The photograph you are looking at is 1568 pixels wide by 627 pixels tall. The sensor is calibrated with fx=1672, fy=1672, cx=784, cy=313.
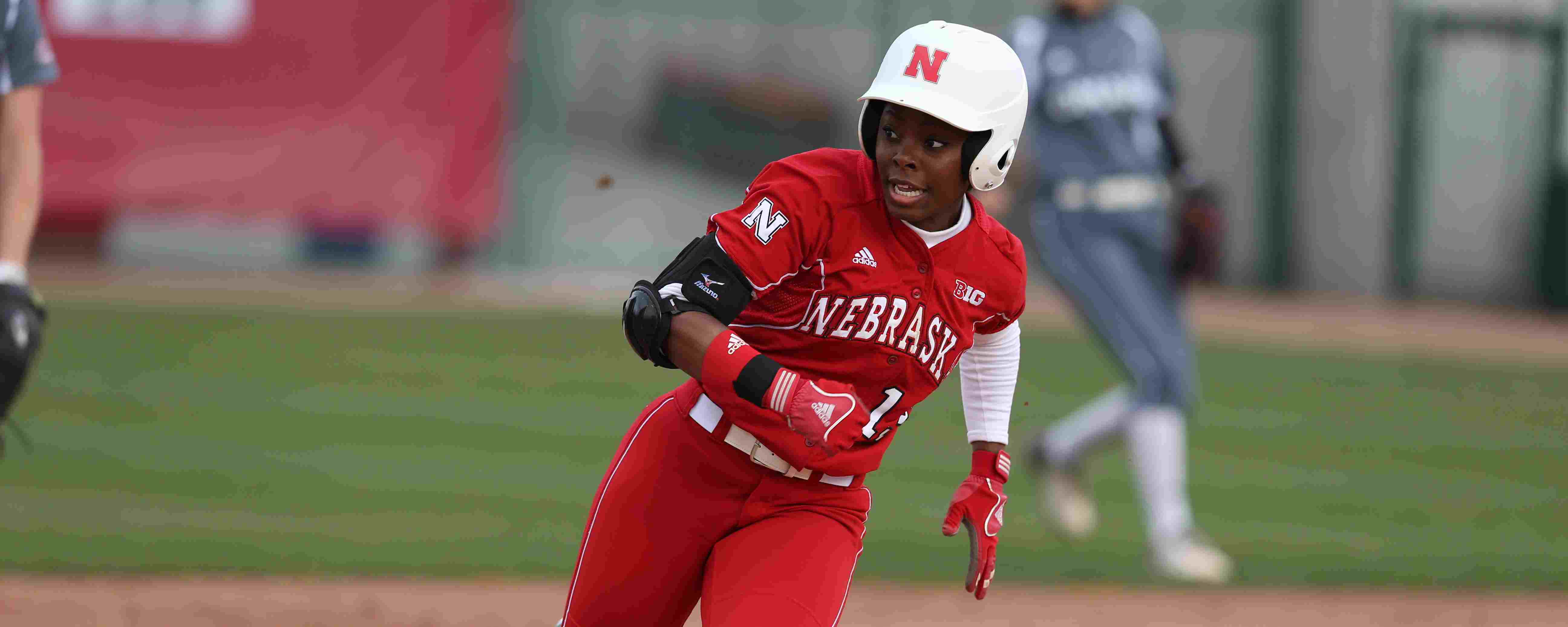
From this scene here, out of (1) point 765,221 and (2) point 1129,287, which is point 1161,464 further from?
(1) point 765,221

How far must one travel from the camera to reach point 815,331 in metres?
3.66

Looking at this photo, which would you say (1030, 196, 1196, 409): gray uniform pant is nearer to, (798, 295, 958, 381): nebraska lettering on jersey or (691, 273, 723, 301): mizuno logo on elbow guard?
(798, 295, 958, 381): nebraska lettering on jersey

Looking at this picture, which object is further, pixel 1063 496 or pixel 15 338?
pixel 1063 496

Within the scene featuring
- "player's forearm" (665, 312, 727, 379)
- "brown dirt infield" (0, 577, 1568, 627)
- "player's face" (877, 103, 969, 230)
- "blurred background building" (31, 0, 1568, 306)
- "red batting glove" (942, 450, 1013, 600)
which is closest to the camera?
"player's forearm" (665, 312, 727, 379)

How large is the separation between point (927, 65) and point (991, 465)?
1.02m

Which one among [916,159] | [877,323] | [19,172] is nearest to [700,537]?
[877,323]

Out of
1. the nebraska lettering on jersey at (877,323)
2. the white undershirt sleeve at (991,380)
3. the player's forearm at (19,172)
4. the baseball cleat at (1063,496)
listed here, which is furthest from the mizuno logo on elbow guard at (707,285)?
the baseball cleat at (1063,496)

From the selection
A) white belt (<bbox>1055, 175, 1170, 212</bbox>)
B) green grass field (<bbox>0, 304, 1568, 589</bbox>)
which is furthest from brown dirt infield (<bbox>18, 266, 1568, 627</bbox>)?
white belt (<bbox>1055, 175, 1170, 212</bbox>)

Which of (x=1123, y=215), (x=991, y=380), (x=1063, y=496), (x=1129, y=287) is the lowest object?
(x=1063, y=496)

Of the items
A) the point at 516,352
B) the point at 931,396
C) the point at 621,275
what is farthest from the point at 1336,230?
the point at 516,352

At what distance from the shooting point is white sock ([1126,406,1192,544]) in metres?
7.18

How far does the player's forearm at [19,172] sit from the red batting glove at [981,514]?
2.34 meters

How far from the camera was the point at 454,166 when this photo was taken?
17.9 metres

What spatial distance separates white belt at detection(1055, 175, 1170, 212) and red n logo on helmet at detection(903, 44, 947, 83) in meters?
3.95
